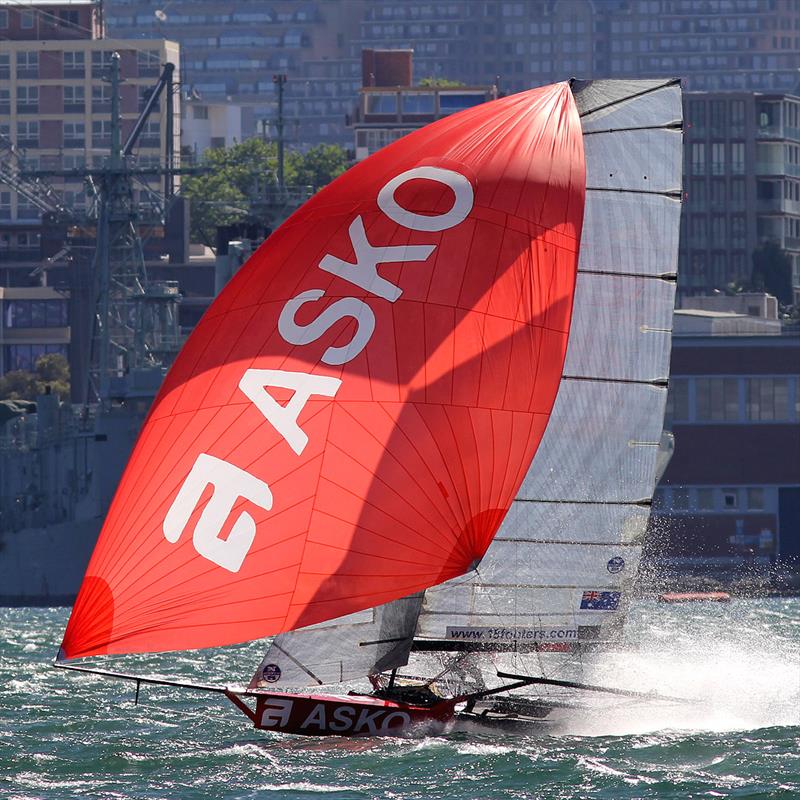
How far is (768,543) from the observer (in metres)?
64.2

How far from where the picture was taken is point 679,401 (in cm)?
6412

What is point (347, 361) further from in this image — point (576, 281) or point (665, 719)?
point (665, 719)

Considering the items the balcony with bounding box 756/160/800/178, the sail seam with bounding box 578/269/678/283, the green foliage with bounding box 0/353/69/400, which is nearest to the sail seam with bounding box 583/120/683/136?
the sail seam with bounding box 578/269/678/283

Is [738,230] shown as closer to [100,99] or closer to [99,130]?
[99,130]

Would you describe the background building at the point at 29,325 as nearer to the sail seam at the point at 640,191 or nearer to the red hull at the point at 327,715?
the sail seam at the point at 640,191

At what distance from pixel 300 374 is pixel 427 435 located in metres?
1.17

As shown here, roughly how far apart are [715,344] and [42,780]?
4727 cm

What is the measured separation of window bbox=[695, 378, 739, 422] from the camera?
6400 centimetres

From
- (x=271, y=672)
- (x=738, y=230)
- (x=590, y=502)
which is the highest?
(x=738, y=230)

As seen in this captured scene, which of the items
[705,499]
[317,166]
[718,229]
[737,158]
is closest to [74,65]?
[317,166]

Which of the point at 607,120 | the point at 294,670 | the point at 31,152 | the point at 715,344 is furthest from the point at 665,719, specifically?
the point at 31,152

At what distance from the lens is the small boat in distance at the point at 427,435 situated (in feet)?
57.9

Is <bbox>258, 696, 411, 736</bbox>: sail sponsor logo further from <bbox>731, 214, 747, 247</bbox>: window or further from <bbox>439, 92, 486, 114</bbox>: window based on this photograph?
<bbox>439, 92, 486, 114</bbox>: window

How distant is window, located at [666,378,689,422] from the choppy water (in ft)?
122
